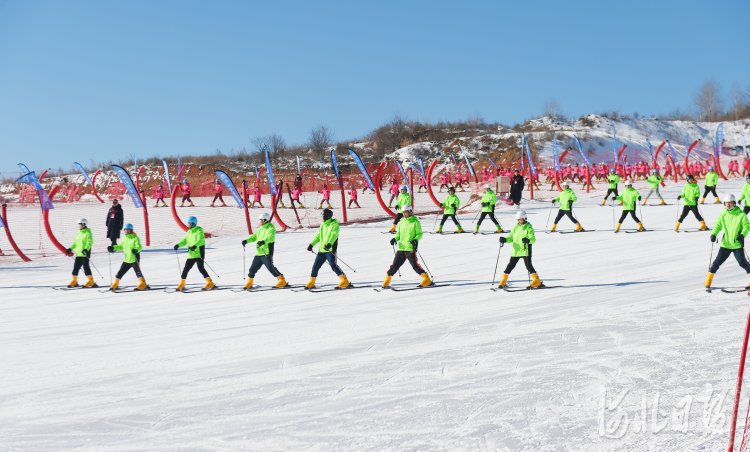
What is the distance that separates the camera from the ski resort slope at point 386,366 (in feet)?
14.3

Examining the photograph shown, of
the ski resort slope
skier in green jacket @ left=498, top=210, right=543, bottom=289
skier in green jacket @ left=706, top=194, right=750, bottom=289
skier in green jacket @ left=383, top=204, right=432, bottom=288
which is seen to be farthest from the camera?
skier in green jacket @ left=383, top=204, right=432, bottom=288

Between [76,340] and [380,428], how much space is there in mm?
5109

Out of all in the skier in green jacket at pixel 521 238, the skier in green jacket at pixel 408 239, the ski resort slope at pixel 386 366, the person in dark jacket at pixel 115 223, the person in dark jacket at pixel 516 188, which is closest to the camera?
the ski resort slope at pixel 386 366

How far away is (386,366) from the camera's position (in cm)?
587

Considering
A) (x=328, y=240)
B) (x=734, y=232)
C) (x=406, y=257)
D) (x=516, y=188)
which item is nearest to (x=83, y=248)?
(x=328, y=240)

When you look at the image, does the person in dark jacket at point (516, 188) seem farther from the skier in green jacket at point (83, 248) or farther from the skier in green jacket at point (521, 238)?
the skier in green jacket at point (83, 248)

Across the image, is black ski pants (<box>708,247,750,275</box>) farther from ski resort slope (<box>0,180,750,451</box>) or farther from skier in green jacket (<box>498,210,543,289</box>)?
skier in green jacket (<box>498,210,543,289</box>)

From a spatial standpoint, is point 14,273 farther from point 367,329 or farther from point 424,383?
point 424,383

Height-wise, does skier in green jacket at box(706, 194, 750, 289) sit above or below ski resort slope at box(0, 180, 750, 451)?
above

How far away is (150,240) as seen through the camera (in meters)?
18.9

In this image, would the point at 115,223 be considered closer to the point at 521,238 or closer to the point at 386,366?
the point at 521,238

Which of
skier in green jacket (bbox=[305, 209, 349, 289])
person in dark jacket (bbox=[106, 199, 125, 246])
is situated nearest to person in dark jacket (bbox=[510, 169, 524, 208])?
skier in green jacket (bbox=[305, 209, 349, 289])

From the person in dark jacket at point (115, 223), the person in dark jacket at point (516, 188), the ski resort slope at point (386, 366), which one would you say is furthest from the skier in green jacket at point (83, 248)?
the person in dark jacket at point (516, 188)

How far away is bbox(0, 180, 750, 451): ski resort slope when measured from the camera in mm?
4352
